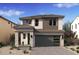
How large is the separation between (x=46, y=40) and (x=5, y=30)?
159 centimetres

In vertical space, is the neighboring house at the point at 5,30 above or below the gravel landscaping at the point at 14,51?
above

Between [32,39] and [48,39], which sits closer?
[32,39]

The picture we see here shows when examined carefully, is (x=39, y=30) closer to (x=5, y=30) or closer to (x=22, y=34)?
(x=22, y=34)

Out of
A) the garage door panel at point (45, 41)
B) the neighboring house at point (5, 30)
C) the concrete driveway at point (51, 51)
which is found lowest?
the concrete driveway at point (51, 51)

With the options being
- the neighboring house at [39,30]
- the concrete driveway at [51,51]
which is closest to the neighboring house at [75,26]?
the neighboring house at [39,30]

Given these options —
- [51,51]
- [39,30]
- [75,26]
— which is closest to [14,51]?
[39,30]

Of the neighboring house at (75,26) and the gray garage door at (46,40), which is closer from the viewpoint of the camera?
the neighboring house at (75,26)

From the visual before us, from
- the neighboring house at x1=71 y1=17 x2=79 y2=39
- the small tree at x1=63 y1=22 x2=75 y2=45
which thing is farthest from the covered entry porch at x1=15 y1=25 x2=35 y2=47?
the neighboring house at x1=71 y1=17 x2=79 y2=39

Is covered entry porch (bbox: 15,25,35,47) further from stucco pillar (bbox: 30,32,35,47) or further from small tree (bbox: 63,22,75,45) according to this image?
small tree (bbox: 63,22,75,45)

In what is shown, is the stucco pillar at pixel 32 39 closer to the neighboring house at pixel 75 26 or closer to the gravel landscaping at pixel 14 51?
the gravel landscaping at pixel 14 51

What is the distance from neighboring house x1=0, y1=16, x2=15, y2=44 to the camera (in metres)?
26.7

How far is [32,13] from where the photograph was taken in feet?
87.4

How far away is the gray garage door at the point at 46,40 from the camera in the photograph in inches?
1057

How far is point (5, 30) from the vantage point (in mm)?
26797
